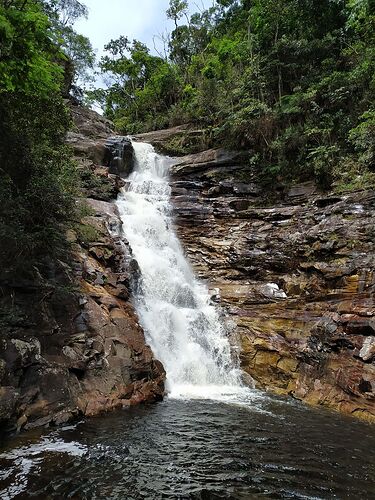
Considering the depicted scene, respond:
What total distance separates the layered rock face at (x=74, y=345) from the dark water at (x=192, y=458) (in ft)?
2.12

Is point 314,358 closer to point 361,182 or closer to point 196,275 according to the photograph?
point 196,275

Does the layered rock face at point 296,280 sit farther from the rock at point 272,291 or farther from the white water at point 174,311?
the white water at point 174,311

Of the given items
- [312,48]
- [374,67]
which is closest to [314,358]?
[374,67]

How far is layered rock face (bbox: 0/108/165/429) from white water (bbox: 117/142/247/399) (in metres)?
0.91

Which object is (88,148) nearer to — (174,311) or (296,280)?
(174,311)

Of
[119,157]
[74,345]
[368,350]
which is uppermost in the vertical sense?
[119,157]

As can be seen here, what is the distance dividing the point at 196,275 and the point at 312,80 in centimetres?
1311

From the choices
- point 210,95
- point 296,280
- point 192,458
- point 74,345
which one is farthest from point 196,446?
point 210,95

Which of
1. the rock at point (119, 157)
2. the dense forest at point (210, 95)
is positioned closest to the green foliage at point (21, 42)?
the dense forest at point (210, 95)

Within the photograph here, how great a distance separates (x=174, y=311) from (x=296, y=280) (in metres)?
4.82

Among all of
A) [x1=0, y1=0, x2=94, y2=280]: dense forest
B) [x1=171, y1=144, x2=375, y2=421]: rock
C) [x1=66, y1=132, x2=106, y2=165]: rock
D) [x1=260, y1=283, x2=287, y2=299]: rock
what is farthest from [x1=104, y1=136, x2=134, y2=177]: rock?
→ [x1=260, y1=283, x2=287, y2=299]: rock

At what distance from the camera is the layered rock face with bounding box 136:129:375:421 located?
1124 cm

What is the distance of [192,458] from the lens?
6.37 m

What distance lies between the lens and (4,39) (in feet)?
17.9
